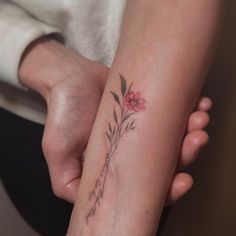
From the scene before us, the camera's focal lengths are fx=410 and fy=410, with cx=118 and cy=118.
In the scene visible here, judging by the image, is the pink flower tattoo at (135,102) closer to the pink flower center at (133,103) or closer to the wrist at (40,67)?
the pink flower center at (133,103)

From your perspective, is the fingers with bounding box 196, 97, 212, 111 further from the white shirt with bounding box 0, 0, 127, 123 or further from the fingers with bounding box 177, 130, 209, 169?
the white shirt with bounding box 0, 0, 127, 123

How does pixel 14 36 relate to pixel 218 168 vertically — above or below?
above

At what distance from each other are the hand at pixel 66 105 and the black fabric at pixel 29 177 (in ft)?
0.51

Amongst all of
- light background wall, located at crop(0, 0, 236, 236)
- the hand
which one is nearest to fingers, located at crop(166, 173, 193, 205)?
the hand

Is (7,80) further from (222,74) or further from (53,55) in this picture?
(222,74)

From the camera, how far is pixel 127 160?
1.65 feet

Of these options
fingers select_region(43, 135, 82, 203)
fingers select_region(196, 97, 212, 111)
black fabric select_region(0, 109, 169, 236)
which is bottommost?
black fabric select_region(0, 109, 169, 236)

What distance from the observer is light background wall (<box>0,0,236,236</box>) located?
69 centimetres

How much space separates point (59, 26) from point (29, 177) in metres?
0.33

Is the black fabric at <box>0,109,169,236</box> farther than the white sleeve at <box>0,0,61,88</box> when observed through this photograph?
Yes

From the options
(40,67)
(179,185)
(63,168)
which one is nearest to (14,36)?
(40,67)

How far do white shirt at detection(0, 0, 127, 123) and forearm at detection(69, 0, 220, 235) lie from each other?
106 millimetres

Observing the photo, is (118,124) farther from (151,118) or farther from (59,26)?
(59,26)

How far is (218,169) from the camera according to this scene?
2.50 feet
